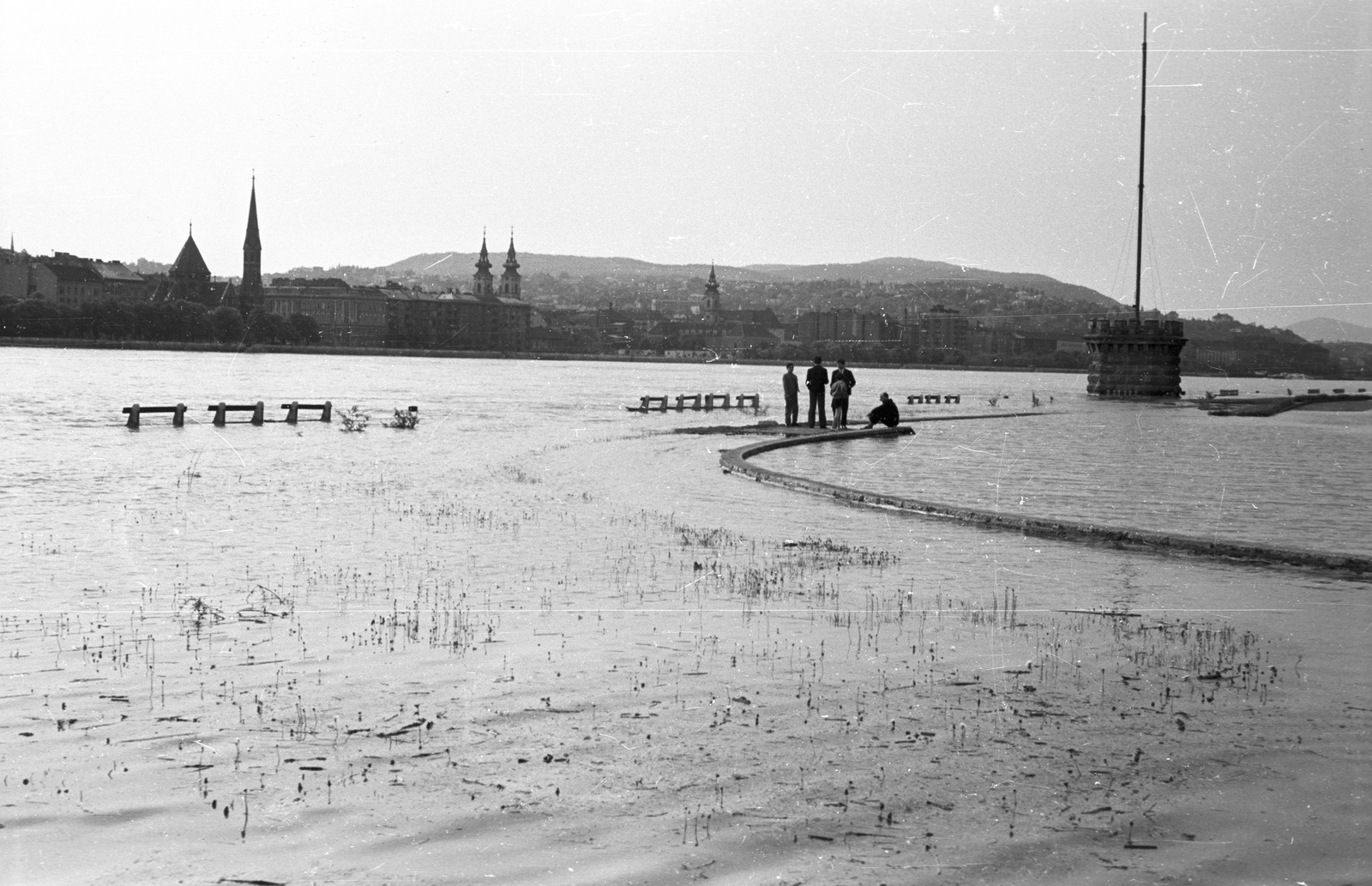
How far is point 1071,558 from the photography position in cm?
1547

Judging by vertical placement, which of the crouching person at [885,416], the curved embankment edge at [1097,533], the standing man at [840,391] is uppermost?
the standing man at [840,391]

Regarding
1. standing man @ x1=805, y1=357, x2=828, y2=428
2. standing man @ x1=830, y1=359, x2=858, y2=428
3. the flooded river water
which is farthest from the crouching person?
the flooded river water

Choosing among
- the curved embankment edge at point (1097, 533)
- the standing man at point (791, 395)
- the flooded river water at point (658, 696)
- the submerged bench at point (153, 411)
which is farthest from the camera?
the submerged bench at point (153, 411)

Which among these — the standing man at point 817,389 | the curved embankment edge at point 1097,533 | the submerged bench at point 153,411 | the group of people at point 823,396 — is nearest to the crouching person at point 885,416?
the group of people at point 823,396

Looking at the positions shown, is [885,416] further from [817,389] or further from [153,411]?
[153,411]

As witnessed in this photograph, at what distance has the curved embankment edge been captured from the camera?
1502 centimetres

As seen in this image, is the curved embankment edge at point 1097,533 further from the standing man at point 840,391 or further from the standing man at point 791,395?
the standing man at point 791,395

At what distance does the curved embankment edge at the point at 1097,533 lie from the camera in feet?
49.3

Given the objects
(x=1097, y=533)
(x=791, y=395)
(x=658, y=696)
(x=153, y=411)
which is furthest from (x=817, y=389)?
(x=658, y=696)

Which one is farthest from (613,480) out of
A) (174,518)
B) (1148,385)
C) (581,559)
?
(1148,385)

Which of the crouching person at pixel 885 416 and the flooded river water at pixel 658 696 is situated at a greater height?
the crouching person at pixel 885 416

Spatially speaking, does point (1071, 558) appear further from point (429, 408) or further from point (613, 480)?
point (429, 408)

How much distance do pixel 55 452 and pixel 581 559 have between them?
797 inches

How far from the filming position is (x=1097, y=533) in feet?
56.6
